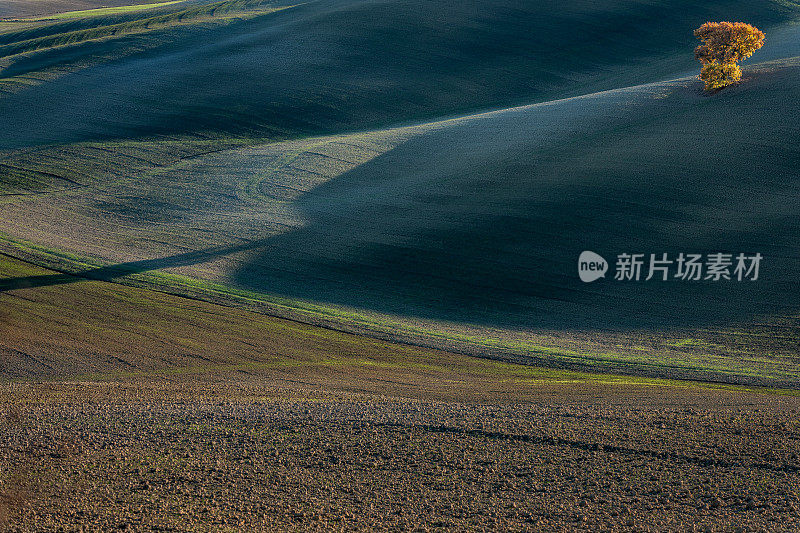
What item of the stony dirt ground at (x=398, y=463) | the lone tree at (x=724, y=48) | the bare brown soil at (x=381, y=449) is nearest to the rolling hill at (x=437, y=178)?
the lone tree at (x=724, y=48)

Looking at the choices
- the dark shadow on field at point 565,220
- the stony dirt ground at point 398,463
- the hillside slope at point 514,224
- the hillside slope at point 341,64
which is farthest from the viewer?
the hillside slope at point 341,64

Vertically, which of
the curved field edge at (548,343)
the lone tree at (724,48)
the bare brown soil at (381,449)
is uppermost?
the lone tree at (724,48)

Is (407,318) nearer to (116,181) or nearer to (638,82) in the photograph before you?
(116,181)

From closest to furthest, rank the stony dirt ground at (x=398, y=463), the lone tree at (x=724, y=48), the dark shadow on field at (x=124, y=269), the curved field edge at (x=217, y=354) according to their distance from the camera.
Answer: the stony dirt ground at (x=398, y=463) < the curved field edge at (x=217, y=354) < the dark shadow on field at (x=124, y=269) < the lone tree at (x=724, y=48)

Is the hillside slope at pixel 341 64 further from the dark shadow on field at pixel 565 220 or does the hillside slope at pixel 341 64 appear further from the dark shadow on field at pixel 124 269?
the dark shadow on field at pixel 124 269

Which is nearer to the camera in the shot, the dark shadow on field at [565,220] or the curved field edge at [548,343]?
the curved field edge at [548,343]

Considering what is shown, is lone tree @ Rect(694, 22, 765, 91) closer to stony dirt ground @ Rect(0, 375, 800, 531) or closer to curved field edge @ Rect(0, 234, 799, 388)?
curved field edge @ Rect(0, 234, 799, 388)

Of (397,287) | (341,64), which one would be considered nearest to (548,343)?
(397,287)

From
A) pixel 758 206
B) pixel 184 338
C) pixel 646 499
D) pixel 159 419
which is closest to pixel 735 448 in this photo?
pixel 646 499

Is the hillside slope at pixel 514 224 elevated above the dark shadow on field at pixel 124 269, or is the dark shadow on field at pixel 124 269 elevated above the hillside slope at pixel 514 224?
the hillside slope at pixel 514 224
